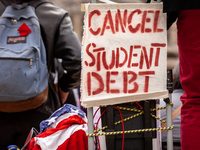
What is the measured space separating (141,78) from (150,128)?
10.6 inches

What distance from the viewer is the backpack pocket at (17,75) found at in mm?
2051

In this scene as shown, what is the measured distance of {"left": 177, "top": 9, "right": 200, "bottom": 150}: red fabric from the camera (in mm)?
1470

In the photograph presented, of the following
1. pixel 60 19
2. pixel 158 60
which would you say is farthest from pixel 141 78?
pixel 60 19

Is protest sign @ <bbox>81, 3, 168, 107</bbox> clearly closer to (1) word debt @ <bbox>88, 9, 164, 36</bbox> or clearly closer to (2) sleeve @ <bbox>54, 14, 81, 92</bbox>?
(1) word debt @ <bbox>88, 9, 164, 36</bbox>

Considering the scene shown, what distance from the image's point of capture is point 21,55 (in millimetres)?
2074

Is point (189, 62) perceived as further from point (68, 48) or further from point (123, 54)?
point (68, 48)

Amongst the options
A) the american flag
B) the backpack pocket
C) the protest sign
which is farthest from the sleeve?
the protest sign

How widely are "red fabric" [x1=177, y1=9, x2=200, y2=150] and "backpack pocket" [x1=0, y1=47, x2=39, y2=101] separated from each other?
106 cm

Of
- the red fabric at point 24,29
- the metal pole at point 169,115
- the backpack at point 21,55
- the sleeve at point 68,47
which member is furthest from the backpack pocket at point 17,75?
the metal pole at point 169,115

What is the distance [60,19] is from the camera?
7.48 ft

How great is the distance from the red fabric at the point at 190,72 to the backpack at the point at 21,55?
1053 mm

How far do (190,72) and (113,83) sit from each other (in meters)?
0.40

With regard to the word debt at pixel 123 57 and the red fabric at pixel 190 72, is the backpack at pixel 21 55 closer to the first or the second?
the word debt at pixel 123 57

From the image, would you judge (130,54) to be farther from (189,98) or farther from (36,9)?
(36,9)
